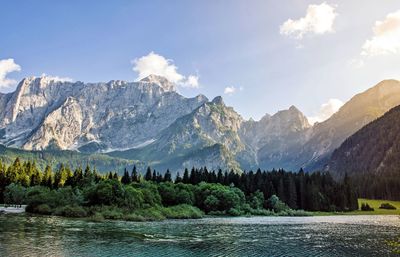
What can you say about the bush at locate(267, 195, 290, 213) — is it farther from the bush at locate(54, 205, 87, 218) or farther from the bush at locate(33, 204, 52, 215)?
the bush at locate(33, 204, 52, 215)

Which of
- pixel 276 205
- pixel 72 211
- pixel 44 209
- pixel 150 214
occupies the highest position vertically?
pixel 276 205

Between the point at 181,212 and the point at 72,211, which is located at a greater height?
the point at 72,211

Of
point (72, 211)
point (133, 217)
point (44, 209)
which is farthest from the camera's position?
point (44, 209)

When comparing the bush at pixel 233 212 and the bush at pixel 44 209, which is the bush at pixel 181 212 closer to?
the bush at pixel 233 212

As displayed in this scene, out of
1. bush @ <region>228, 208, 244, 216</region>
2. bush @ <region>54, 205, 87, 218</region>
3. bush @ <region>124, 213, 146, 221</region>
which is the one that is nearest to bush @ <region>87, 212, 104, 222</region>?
bush @ <region>54, 205, 87, 218</region>

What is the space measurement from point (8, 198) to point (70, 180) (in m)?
28.0

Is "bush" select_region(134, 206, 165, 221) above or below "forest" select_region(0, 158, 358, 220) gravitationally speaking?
below

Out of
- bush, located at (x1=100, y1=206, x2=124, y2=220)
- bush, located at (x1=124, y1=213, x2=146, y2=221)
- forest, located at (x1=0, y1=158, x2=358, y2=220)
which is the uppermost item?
forest, located at (x1=0, y1=158, x2=358, y2=220)

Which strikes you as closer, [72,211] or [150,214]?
[72,211]

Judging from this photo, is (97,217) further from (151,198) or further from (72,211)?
(151,198)

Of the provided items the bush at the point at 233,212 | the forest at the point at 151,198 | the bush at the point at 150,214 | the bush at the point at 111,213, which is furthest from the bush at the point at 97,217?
A: the bush at the point at 233,212

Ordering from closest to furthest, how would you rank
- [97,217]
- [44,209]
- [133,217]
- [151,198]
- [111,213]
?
[97,217], [133,217], [111,213], [44,209], [151,198]

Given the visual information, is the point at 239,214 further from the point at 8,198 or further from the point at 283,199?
the point at 8,198

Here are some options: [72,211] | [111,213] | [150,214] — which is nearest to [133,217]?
[111,213]
